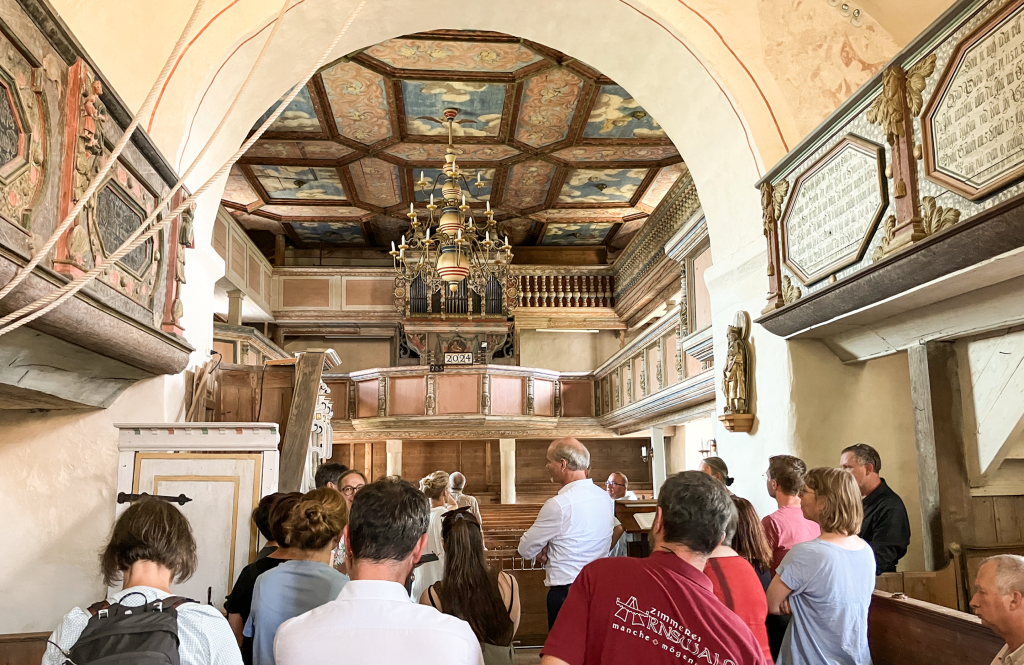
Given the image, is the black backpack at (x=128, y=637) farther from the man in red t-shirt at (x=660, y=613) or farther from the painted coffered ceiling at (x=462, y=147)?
the painted coffered ceiling at (x=462, y=147)

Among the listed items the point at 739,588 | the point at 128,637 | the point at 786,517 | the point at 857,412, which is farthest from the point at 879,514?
the point at 128,637

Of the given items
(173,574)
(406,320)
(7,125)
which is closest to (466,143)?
(406,320)

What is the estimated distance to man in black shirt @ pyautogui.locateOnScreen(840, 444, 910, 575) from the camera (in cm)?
412

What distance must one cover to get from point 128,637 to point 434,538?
318 centimetres

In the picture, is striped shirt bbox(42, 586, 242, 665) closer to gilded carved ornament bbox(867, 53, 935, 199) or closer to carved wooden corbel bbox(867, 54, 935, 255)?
carved wooden corbel bbox(867, 54, 935, 255)

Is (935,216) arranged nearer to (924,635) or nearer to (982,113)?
(982,113)

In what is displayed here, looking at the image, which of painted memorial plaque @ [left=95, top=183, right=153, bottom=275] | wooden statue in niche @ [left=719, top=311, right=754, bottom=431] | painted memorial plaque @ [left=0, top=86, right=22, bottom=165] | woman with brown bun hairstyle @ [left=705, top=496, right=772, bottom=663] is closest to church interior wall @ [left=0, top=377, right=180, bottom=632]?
painted memorial plaque @ [left=95, top=183, right=153, bottom=275]

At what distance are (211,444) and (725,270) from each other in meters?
4.13

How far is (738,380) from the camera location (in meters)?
6.09

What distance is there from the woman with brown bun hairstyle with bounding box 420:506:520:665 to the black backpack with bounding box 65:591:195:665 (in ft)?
3.20

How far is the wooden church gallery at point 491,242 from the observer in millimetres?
3352

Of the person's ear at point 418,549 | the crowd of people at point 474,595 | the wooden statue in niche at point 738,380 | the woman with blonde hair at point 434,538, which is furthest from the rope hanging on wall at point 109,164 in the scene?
the wooden statue in niche at point 738,380

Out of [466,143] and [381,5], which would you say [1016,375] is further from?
[466,143]

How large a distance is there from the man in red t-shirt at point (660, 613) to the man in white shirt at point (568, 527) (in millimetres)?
1924
